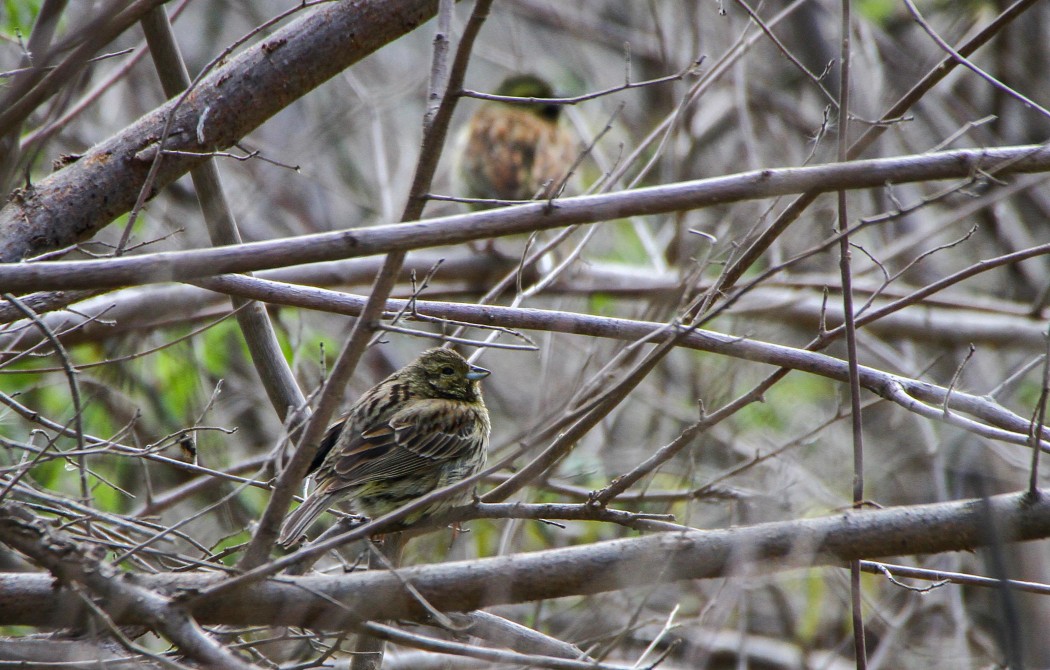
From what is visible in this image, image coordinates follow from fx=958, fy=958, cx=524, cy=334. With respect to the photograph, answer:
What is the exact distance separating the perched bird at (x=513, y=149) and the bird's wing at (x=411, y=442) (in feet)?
15.6

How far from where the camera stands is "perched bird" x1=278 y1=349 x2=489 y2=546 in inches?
187

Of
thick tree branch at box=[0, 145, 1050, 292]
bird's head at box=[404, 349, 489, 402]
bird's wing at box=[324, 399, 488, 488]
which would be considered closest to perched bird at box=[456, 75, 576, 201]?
bird's head at box=[404, 349, 489, 402]

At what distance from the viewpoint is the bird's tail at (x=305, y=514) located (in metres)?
4.32

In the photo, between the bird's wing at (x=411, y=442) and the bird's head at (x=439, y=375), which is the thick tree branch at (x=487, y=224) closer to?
the bird's wing at (x=411, y=442)

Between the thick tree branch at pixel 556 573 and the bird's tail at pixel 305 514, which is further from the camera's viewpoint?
the bird's tail at pixel 305 514

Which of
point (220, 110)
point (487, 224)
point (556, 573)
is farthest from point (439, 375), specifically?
point (487, 224)

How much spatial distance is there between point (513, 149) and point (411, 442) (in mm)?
5588

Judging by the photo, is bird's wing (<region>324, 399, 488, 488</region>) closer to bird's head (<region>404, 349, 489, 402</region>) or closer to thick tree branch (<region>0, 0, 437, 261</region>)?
bird's head (<region>404, 349, 489, 402</region>)

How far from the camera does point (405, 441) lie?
16.6ft

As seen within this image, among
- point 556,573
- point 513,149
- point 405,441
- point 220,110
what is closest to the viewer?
point 556,573

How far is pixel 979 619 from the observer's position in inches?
295

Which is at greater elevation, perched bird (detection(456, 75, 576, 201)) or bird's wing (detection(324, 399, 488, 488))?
perched bird (detection(456, 75, 576, 201))

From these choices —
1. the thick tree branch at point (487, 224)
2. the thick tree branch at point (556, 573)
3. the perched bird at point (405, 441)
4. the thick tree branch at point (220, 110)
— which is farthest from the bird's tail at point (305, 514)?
the thick tree branch at point (487, 224)

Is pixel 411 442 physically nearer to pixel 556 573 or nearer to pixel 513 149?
pixel 556 573
